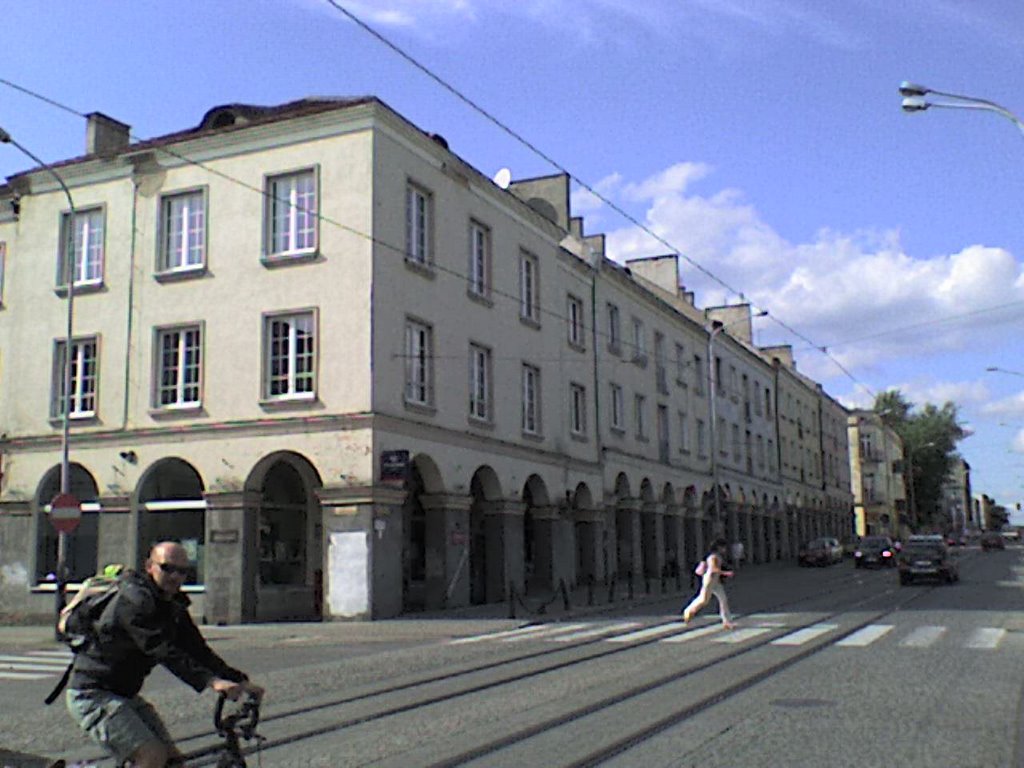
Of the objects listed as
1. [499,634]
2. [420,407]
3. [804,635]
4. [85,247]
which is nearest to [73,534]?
[85,247]

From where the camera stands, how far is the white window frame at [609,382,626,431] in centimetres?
3822

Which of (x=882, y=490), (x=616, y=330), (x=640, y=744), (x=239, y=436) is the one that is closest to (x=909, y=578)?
(x=616, y=330)

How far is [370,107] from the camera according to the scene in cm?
2420

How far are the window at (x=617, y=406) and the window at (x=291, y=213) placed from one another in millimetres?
16084

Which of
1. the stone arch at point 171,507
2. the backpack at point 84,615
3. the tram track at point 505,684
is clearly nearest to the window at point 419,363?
the stone arch at point 171,507

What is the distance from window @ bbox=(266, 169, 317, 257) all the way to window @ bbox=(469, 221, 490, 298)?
504 cm

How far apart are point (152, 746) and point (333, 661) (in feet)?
36.3

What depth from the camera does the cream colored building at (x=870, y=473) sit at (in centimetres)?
9888

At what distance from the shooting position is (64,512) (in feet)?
67.3

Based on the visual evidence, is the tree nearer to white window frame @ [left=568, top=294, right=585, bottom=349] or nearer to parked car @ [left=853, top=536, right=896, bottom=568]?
parked car @ [left=853, top=536, right=896, bottom=568]

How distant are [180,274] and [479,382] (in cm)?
826

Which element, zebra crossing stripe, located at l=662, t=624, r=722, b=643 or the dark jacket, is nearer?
the dark jacket

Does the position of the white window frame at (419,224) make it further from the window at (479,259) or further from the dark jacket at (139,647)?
the dark jacket at (139,647)

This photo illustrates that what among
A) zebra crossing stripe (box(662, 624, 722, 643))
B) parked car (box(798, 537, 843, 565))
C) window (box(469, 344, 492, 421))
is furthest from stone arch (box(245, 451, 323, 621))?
→ parked car (box(798, 537, 843, 565))
